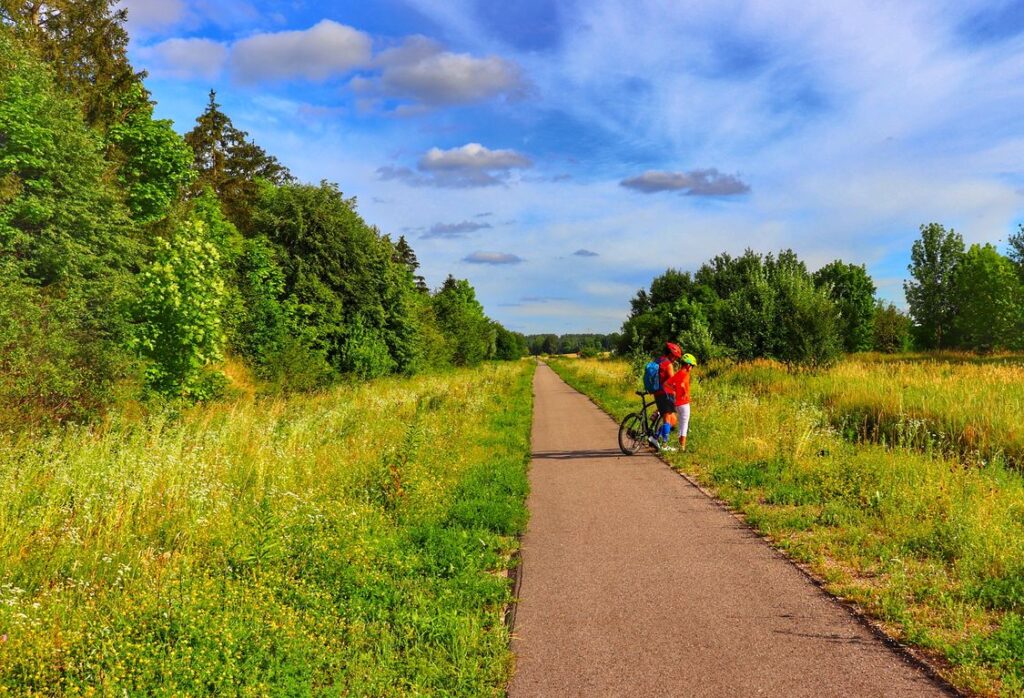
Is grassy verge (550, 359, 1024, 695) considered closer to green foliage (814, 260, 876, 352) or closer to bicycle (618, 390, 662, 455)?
bicycle (618, 390, 662, 455)

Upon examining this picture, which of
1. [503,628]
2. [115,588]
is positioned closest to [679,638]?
[503,628]

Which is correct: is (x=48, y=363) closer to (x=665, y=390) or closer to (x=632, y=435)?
(x=632, y=435)

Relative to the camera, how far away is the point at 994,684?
321cm

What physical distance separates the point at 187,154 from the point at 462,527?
22.5m

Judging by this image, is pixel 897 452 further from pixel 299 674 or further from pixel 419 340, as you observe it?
pixel 419 340

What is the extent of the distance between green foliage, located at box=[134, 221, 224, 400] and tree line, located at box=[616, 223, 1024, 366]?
19219mm

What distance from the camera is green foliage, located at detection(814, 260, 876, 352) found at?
63406 mm

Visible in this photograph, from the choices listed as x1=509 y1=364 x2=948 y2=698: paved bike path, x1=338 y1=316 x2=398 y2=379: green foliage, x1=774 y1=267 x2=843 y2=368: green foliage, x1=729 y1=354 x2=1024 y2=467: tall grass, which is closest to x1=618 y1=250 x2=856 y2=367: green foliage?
x1=774 y1=267 x2=843 y2=368: green foliage

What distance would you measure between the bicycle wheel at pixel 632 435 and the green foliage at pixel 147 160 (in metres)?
21.1

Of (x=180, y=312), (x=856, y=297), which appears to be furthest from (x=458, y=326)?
(x=856, y=297)

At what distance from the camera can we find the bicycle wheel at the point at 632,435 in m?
11.1

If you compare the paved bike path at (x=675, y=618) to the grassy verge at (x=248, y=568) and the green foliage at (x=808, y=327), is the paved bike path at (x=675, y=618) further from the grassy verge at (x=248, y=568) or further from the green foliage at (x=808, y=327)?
the green foliage at (x=808, y=327)

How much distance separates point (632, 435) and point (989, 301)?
63144 millimetres

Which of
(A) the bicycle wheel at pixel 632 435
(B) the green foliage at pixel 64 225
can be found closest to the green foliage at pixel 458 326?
(B) the green foliage at pixel 64 225
